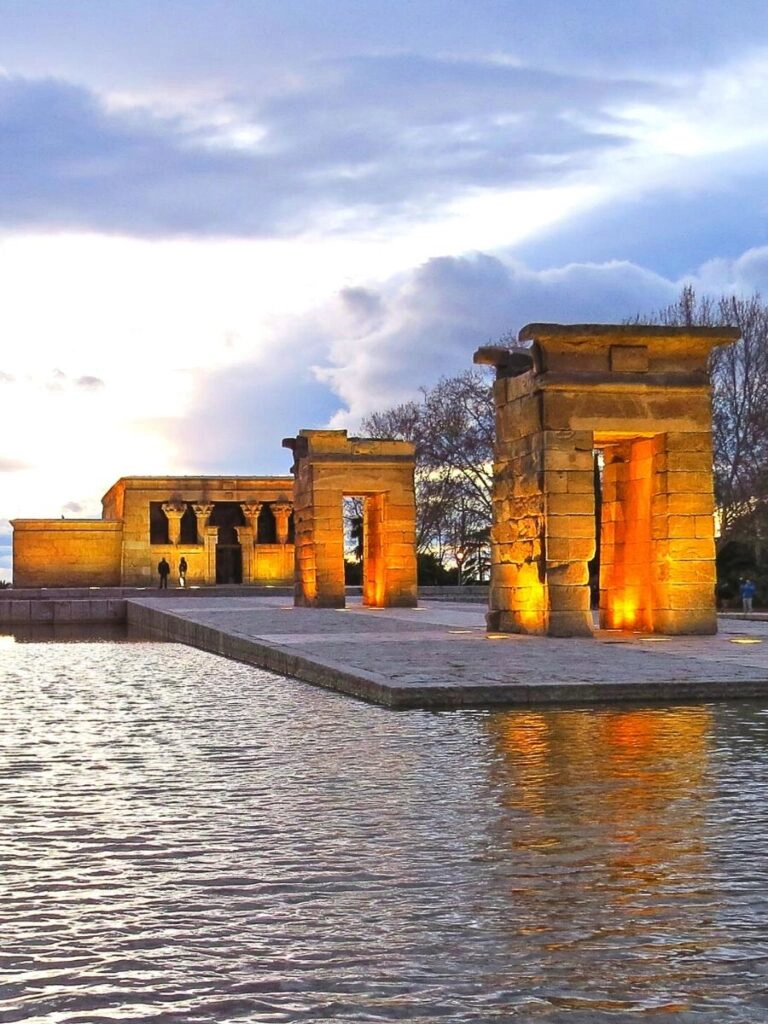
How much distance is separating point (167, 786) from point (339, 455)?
1010 inches

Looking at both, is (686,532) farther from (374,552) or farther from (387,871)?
(374,552)

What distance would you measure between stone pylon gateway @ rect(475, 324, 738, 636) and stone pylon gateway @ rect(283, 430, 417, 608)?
1303 centimetres

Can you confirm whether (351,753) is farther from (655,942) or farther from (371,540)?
(371,540)

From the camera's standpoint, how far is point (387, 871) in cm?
566

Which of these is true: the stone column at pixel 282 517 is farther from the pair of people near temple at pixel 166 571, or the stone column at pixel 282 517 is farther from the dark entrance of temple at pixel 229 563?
the pair of people near temple at pixel 166 571

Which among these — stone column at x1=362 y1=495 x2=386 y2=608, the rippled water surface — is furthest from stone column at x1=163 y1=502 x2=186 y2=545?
the rippled water surface

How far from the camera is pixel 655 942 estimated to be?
463cm

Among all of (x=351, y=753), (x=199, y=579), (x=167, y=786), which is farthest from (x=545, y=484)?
(x=199, y=579)

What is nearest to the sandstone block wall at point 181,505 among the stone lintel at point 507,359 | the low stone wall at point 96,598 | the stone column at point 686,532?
the low stone wall at point 96,598

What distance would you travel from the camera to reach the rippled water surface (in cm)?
416

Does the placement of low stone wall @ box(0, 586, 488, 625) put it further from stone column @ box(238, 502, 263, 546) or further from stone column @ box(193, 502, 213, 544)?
stone column @ box(193, 502, 213, 544)

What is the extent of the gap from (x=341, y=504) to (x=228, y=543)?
28236mm

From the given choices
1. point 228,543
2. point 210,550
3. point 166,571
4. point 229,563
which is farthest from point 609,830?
point 229,563

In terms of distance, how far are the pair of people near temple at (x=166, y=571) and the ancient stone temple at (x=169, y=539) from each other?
729mm
